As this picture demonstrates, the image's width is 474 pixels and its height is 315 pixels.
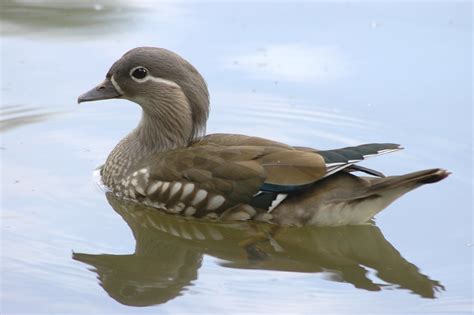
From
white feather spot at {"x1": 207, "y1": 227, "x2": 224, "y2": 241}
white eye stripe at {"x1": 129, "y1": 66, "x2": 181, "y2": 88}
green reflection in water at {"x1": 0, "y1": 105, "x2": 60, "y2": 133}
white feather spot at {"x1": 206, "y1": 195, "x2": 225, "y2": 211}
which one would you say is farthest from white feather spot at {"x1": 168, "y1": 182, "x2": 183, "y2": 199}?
green reflection in water at {"x1": 0, "y1": 105, "x2": 60, "y2": 133}

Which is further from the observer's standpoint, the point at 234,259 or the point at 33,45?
the point at 33,45

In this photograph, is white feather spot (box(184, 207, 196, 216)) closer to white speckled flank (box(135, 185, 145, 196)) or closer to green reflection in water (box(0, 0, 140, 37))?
white speckled flank (box(135, 185, 145, 196))

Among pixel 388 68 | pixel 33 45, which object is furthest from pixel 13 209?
pixel 388 68

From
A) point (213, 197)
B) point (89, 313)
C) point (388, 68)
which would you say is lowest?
point (89, 313)

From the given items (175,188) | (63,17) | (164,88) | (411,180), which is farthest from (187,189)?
→ (63,17)

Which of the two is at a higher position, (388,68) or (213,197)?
(388,68)

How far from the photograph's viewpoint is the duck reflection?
21.1 feet

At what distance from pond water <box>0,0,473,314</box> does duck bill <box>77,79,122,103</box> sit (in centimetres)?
66

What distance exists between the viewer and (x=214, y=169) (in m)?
7.35

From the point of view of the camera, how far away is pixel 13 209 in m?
7.39

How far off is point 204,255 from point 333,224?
1023mm

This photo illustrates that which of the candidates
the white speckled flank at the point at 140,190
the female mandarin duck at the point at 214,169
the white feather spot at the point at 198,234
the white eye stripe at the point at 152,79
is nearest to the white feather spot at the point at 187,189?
the female mandarin duck at the point at 214,169

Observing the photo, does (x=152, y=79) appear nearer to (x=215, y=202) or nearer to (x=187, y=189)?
(x=187, y=189)

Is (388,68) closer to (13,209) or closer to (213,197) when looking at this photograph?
(213,197)
